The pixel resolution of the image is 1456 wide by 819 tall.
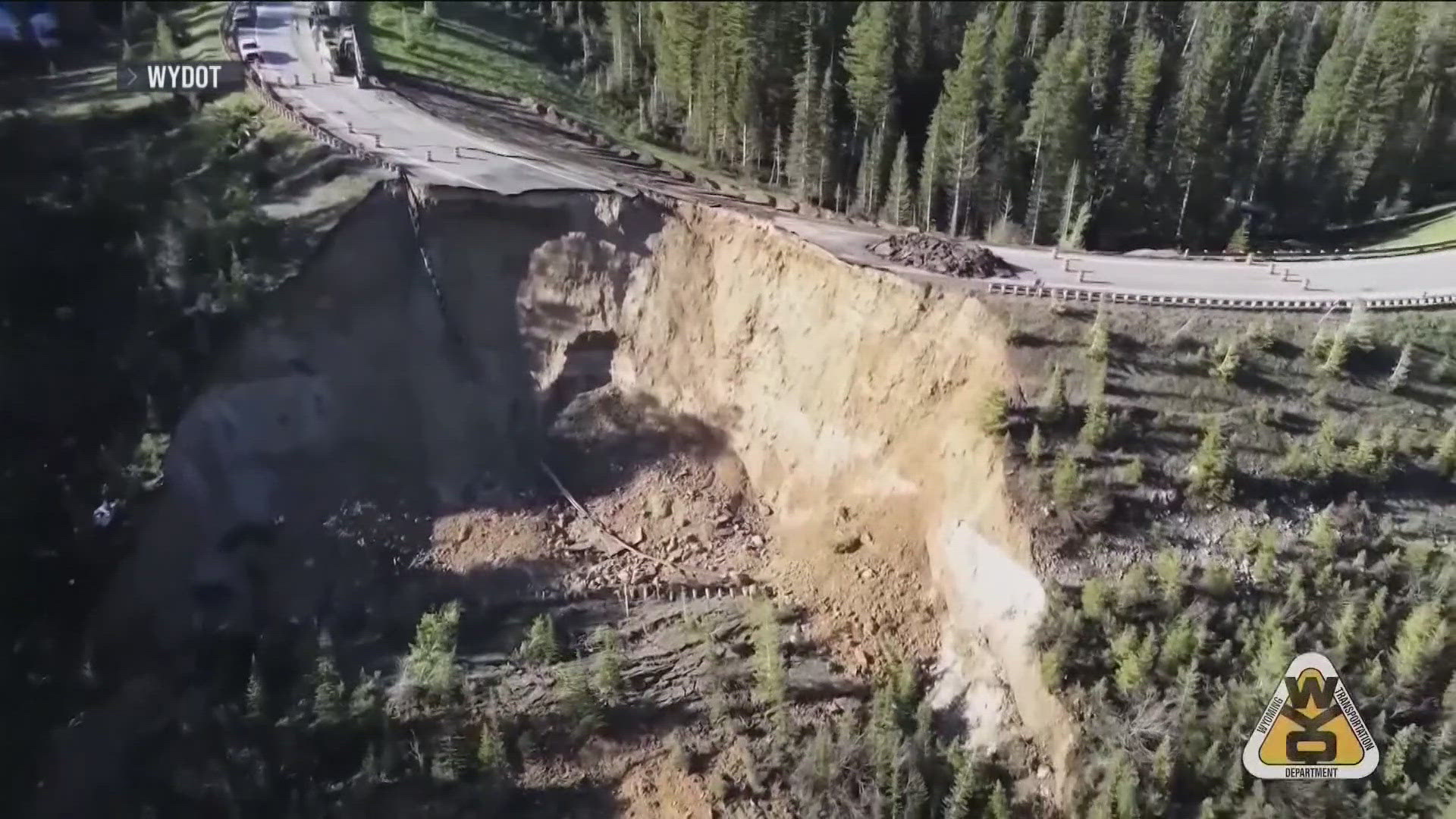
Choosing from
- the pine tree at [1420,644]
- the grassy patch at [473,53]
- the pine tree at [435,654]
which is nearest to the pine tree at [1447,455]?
the pine tree at [1420,644]

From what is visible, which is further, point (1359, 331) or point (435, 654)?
point (435, 654)

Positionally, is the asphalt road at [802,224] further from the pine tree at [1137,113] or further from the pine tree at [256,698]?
the pine tree at [256,698]

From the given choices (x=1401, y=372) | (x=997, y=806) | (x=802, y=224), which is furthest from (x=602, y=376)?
(x=1401, y=372)

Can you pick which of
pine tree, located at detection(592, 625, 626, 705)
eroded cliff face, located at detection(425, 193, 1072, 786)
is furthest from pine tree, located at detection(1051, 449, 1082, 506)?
pine tree, located at detection(592, 625, 626, 705)

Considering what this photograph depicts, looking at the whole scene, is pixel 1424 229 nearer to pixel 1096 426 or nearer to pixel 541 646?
pixel 1096 426

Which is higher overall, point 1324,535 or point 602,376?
point 602,376

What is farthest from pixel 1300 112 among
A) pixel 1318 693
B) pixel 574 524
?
pixel 574 524

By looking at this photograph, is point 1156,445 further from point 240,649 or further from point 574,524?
point 240,649
